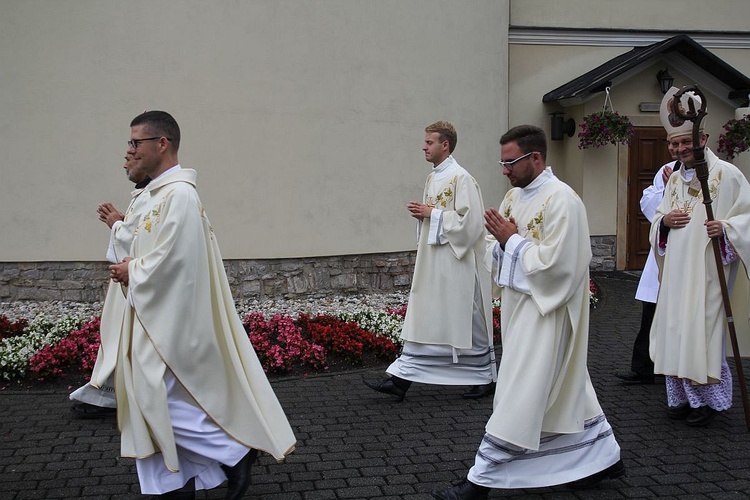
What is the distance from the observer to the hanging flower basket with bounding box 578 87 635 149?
1287cm

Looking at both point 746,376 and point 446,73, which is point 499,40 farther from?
point 746,376

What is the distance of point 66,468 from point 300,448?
1444 mm

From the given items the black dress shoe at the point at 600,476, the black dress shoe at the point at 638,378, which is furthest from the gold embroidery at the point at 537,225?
the black dress shoe at the point at 638,378

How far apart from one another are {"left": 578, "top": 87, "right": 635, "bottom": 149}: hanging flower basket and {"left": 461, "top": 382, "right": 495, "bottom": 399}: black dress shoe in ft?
23.4

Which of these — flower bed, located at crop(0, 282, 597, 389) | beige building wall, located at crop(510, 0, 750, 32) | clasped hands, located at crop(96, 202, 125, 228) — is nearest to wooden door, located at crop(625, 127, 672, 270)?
beige building wall, located at crop(510, 0, 750, 32)

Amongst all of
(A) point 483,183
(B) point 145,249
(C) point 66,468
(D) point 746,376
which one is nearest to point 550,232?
(B) point 145,249

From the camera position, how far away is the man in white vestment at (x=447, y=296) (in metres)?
6.73

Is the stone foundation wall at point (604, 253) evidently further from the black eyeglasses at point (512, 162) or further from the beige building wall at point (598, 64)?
the black eyeglasses at point (512, 162)

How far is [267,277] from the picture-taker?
10.5 metres

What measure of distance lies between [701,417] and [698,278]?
3.24 ft

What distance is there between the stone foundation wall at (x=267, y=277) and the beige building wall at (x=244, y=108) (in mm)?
140

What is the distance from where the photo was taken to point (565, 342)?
452 cm

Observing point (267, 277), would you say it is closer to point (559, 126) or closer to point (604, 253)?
point (559, 126)

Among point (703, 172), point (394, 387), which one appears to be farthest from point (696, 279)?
point (394, 387)
